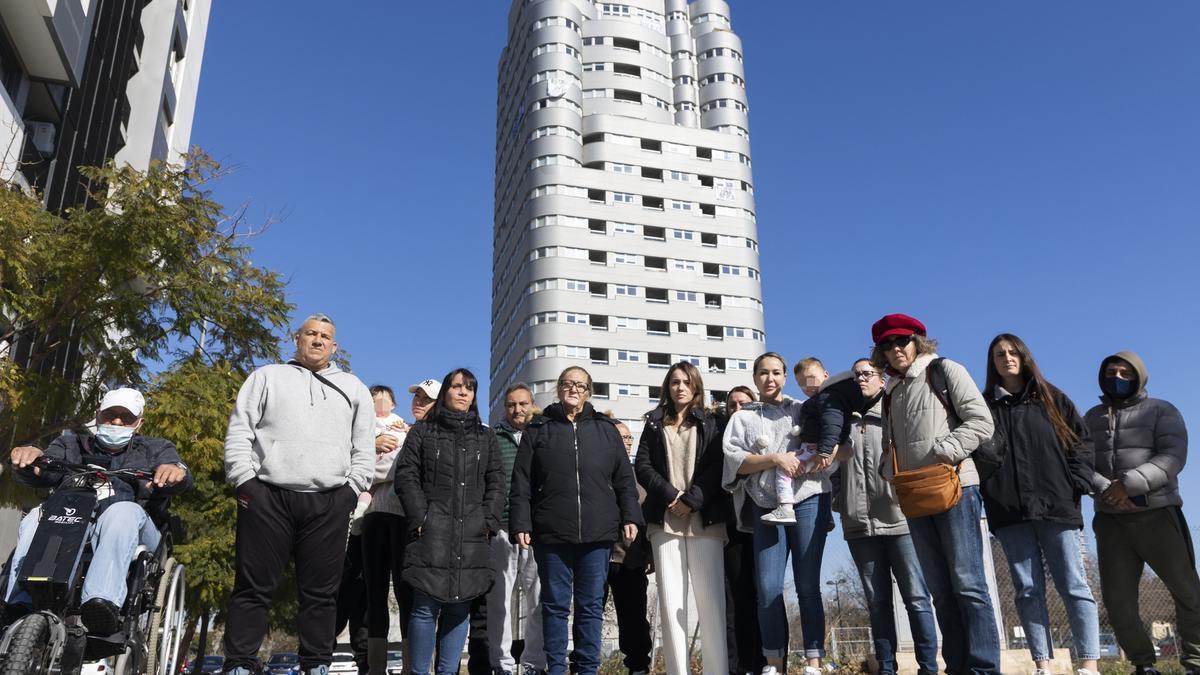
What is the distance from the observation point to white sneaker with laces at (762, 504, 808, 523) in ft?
18.6

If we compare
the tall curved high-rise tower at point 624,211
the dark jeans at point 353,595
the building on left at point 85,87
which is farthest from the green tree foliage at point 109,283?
the tall curved high-rise tower at point 624,211

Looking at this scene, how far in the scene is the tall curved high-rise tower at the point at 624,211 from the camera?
71000mm

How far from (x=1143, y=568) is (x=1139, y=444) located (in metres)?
0.83

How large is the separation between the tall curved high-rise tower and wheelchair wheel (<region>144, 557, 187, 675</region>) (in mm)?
59514

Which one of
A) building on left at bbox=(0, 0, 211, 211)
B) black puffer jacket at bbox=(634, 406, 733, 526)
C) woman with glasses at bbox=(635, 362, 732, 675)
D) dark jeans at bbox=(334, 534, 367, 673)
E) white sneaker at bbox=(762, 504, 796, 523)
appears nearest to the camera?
white sneaker at bbox=(762, 504, 796, 523)

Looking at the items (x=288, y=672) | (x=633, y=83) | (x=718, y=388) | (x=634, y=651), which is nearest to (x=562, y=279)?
(x=718, y=388)

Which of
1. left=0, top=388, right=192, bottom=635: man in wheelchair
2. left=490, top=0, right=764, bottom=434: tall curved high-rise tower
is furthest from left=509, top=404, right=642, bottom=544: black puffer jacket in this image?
left=490, top=0, right=764, bottom=434: tall curved high-rise tower

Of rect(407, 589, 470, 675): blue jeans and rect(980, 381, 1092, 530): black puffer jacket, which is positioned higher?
rect(980, 381, 1092, 530): black puffer jacket

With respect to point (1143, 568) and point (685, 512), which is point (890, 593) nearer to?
point (685, 512)

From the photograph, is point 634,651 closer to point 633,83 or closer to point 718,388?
point 718,388

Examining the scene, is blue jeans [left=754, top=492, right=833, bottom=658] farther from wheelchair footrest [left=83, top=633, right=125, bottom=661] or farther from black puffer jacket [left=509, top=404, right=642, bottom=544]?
wheelchair footrest [left=83, top=633, right=125, bottom=661]

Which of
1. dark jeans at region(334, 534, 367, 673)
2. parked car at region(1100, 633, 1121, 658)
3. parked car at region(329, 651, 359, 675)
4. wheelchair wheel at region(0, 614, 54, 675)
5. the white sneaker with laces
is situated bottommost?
parked car at region(329, 651, 359, 675)

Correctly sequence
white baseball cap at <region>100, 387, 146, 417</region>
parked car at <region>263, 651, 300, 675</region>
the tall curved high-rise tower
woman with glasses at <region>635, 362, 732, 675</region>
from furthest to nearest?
the tall curved high-rise tower, parked car at <region>263, 651, 300, 675</region>, woman with glasses at <region>635, 362, 732, 675</region>, white baseball cap at <region>100, 387, 146, 417</region>

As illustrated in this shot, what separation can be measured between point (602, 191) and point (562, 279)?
896cm
